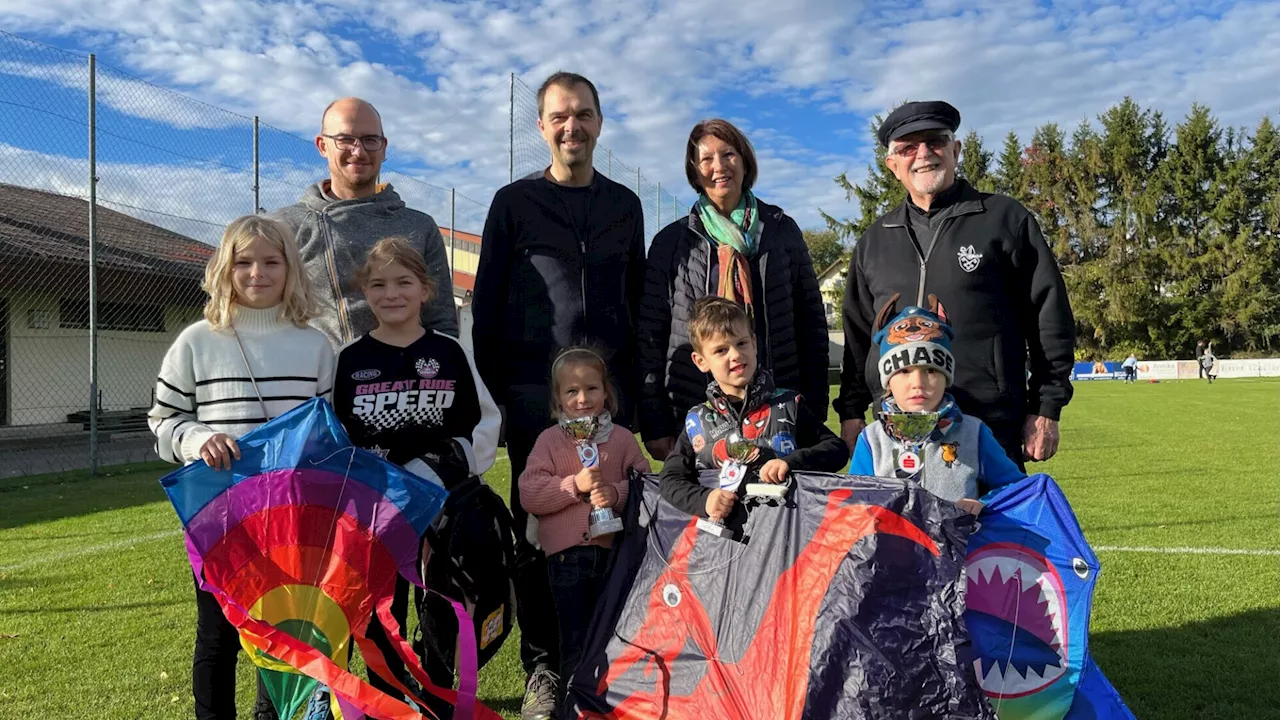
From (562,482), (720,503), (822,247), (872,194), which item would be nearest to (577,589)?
(562,482)

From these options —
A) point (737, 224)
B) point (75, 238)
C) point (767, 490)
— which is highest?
point (75, 238)

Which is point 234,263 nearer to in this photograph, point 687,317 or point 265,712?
point 265,712

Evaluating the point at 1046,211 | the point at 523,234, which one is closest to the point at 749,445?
the point at 523,234

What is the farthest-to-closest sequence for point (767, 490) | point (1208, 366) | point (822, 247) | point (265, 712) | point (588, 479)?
point (822, 247)
point (1208, 366)
point (588, 479)
point (265, 712)
point (767, 490)

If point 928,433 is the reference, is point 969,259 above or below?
above

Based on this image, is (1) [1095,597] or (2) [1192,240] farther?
(2) [1192,240]

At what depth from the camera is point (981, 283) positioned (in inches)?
131

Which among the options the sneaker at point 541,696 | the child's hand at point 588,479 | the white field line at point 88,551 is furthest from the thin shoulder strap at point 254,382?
the white field line at point 88,551

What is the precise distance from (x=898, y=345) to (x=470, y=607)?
1.78m

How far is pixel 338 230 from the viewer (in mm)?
3406

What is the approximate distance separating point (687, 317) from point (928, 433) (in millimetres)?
1062

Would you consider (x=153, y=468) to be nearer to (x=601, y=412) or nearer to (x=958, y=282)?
(x=601, y=412)

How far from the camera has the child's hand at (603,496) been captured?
10.4 ft

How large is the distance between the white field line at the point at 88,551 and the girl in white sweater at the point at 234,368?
167 inches
